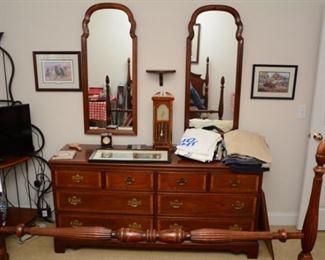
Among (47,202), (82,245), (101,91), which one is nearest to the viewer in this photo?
(82,245)

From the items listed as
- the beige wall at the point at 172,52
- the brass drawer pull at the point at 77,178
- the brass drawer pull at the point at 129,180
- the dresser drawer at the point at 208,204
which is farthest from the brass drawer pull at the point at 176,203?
the brass drawer pull at the point at 77,178

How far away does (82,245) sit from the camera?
2455mm

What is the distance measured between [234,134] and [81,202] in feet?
4.45

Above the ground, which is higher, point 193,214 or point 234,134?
point 234,134

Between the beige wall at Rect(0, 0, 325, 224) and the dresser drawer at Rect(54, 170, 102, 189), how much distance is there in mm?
510

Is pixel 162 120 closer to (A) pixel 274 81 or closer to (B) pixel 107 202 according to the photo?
(B) pixel 107 202

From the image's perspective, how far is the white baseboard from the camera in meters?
2.84

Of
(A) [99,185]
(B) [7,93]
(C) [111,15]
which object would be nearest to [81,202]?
(A) [99,185]

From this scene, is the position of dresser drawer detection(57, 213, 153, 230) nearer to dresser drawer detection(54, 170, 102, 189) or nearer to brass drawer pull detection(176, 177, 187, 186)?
dresser drawer detection(54, 170, 102, 189)

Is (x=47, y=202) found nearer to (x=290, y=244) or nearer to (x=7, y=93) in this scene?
(x=7, y=93)

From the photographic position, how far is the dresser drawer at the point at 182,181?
2.24 m

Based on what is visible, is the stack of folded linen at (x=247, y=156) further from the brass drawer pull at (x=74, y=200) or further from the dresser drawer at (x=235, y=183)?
the brass drawer pull at (x=74, y=200)

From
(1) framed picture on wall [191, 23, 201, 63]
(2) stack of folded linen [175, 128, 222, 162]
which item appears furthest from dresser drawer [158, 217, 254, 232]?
(1) framed picture on wall [191, 23, 201, 63]

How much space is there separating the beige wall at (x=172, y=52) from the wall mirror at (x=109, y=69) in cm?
7
